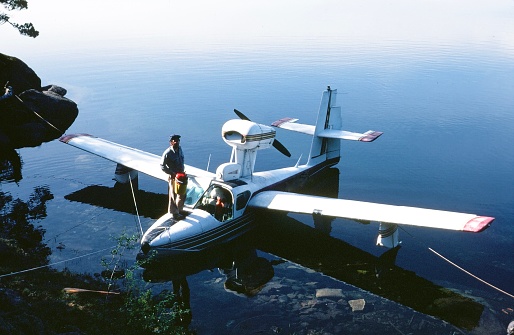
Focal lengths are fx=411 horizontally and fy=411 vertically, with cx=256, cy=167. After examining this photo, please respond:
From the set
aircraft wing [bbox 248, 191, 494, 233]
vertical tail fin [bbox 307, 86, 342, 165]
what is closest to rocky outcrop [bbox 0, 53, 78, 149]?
vertical tail fin [bbox 307, 86, 342, 165]

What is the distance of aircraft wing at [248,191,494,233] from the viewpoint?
14.2 metres

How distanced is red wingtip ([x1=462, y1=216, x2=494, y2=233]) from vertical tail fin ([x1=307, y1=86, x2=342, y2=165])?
1044cm

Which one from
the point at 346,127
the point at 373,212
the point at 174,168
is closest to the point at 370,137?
the point at 373,212

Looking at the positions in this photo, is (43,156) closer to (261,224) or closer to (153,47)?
(261,224)

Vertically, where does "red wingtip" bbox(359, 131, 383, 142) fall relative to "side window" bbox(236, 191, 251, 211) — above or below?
above

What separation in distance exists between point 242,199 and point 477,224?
8706 millimetres

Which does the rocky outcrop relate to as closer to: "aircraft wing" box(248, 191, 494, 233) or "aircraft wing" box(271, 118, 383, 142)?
"aircraft wing" box(271, 118, 383, 142)

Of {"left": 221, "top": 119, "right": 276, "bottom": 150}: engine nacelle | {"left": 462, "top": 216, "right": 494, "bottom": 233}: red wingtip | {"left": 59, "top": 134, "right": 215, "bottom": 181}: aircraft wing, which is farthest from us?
{"left": 59, "top": 134, "right": 215, "bottom": 181}: aircraft wing

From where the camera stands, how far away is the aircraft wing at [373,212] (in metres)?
14.2

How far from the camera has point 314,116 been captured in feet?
128

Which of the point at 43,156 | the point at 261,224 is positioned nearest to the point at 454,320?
the point at 261,224

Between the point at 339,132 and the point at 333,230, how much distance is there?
276 inches

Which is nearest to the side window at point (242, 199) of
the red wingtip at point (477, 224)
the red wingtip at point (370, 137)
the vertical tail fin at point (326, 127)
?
the vertical tail fin at point (326, 127)

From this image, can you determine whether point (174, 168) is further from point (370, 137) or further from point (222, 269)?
point (370, 137)
